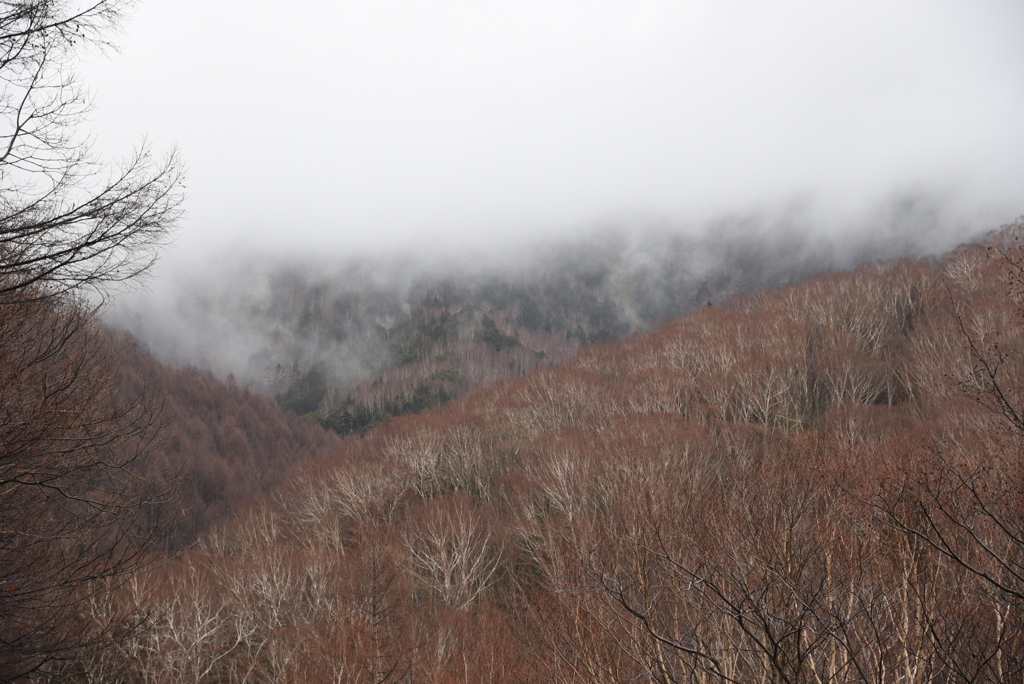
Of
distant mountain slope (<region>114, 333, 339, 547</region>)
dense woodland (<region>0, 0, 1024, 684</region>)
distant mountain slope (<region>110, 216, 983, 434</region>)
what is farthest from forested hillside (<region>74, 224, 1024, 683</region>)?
distant mountain slope (<region>110, 216, 983, 434</region>)

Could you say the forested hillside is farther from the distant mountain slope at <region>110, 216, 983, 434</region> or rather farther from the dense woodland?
the distant mountain slope at <region>110, 216, 983, 434</region>

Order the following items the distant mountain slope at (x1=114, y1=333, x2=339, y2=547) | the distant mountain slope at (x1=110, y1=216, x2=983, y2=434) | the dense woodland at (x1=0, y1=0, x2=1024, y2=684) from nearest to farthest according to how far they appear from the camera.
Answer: the dense woodland at (x1=0, y1=0, x2=1024, y2=684) → the distant mountain slope at (x1=114, y1=333, x2=339, y2=547) → the distant mountain slope at (x1=110, y1=216, x2=983, y2=434)

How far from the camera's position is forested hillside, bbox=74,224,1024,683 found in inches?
325

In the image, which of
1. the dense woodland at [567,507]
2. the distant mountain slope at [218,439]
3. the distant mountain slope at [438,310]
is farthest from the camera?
the distant mountain slope at [438,310]

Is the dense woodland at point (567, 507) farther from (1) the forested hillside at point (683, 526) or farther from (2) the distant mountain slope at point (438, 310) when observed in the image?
(2) the distant mountain slope at point (438, 310)

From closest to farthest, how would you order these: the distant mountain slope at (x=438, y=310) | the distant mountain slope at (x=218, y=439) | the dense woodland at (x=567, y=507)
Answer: the dense woodland at (x=567, y=507) < the distant mountain slope at (x=218, y=439) < the distant mountain slope at (x=438, y=310)

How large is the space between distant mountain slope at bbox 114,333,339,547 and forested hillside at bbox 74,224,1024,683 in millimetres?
17304

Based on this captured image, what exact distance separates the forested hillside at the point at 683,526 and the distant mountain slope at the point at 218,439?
56.8ft

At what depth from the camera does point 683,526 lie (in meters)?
12.3

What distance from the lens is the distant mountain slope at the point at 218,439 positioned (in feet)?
174

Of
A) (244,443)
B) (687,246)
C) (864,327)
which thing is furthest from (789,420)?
(687,246)

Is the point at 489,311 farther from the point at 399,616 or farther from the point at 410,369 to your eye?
the point at 399,616

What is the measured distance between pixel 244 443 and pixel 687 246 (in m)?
139

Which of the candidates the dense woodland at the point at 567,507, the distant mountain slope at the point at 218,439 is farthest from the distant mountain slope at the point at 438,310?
the dense woodland at the point at 567,507
